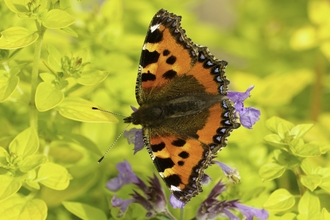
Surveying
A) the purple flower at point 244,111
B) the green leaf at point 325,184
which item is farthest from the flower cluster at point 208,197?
the green leaf at point 325,184

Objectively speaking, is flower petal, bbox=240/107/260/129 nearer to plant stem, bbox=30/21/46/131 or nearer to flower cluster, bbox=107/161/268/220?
flower cluster, bbox=107/161/268/220

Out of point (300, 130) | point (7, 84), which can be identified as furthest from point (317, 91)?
point (7, 84)

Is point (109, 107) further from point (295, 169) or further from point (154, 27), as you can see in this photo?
point (295, 169)

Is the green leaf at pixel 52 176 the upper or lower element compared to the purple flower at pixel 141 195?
lower

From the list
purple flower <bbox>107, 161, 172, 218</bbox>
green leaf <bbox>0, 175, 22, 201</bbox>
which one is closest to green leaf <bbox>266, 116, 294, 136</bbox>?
purple flower <bbox>107, 161, 172, 218</bbox>

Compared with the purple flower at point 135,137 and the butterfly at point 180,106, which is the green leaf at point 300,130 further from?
the purple flower at point 135,137

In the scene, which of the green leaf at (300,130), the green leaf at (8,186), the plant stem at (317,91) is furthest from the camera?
the plant stem at (317,91)
